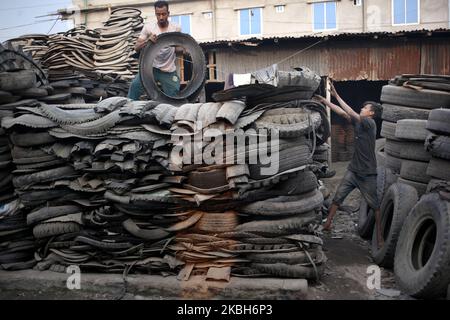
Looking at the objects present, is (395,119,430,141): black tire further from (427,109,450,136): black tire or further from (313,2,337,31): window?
(313,2,337,31): window

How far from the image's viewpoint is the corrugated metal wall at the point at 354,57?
11953 mm

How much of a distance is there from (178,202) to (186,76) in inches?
347

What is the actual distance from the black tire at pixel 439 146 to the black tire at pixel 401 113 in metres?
1.31

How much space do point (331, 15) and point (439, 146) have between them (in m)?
19.2

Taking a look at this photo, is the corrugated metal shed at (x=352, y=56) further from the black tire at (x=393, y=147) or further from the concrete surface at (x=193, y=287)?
the concrete surface at (x=193, y=287)

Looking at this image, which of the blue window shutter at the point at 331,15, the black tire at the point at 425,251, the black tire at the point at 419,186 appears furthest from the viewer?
the blue window shutter at the point at 331,15

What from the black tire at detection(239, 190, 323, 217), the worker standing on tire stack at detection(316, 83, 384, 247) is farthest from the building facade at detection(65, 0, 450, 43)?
the black tire at detection(239, 190, 323, 217)

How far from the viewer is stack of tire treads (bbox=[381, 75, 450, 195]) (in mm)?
5504

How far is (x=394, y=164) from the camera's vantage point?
609 centimetres

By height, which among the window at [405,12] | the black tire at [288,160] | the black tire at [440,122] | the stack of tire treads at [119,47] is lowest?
the black tire at [288,160]

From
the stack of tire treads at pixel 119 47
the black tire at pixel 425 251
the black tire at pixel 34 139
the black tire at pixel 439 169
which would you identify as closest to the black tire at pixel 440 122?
the black tire at pixel 439 169

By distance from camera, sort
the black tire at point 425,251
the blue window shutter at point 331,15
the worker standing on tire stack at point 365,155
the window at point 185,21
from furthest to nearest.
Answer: the window at point 185,21 < the blue window shutter at point 331,15 < the worker standing on tire stack at point 365,155 < the black tire at point 425,251

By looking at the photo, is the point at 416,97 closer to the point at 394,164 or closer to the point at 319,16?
the point at 394,164

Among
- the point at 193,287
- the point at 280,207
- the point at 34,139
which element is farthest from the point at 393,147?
the point at 34,139
